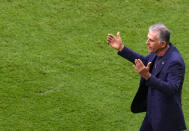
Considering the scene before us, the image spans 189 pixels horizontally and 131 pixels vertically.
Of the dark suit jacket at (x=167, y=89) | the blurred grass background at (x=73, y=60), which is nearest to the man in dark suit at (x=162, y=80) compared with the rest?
the dark suit jacket at (x=167, y=89)

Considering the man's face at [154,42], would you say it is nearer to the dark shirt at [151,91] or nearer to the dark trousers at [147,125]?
the dark shirt at [151,91]

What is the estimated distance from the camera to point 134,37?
26.7ft

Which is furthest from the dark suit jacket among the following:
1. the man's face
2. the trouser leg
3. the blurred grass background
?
the blurred grass background

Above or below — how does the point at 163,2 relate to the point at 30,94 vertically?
above

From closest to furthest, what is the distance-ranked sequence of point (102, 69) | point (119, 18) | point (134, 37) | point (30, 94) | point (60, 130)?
point (60, 130) < point (30, 94) < point (102, 69) < point (134, 37) < point (119, 18)

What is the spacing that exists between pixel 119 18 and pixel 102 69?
5.79 ft

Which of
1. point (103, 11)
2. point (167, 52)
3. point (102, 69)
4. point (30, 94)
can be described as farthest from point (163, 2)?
point (167, 52)

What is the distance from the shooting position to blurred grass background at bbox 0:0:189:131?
6164 millimetres

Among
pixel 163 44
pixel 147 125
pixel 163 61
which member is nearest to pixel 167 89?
pixel 163 61

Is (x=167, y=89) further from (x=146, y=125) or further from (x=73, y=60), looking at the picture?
(x=73, y=60)

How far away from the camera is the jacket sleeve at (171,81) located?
158 inches

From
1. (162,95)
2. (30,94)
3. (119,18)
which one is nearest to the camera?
(162,95)

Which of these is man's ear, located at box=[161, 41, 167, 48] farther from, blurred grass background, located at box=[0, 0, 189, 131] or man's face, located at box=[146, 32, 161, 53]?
blurred grass background, located at box=[0, 0, 189, 131]

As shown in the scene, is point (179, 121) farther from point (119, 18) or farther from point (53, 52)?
point (119, 18)
